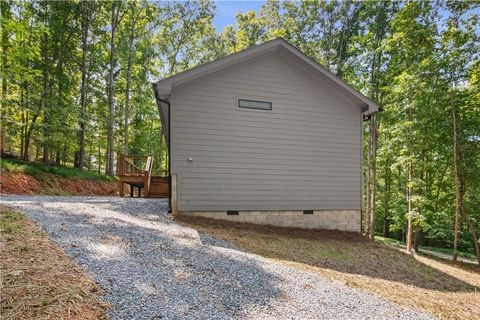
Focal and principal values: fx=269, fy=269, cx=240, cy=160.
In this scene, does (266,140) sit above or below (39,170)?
above

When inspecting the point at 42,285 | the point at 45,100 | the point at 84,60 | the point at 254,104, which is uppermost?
the point at 84,60

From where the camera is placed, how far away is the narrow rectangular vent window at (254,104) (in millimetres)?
7866

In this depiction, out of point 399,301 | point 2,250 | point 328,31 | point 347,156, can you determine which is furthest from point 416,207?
point 2,250

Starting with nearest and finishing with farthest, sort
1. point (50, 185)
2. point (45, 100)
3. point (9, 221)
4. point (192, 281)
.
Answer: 1. point (192, 281)
2. point (9, 221)
3. point (50, 185)
4. point (45, 100)

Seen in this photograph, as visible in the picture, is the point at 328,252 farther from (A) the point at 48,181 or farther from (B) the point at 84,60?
(B) the point at 84,60

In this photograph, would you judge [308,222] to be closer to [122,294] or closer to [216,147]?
[216,147]

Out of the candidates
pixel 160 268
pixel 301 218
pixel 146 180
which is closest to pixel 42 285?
pixel 160 268

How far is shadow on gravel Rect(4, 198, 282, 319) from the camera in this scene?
2516 mm

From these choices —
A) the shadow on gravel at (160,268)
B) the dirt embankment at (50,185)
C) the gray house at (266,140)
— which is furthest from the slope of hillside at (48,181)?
the gray house at (266,140)

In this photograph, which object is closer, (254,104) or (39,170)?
(254,104)

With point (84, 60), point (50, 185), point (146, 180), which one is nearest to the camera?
point (146, 180)

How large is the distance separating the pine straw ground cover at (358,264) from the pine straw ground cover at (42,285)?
3032 mm

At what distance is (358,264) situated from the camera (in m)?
5.50

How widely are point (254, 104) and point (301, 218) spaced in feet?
12.2
